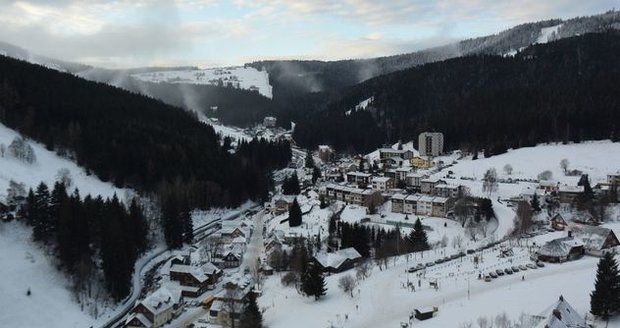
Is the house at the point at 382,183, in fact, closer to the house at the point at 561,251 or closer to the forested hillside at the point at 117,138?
the forested hillside at the point at 117,138

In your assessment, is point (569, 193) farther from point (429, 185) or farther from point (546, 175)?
point (429, 185)

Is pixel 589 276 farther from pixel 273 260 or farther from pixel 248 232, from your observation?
pixel 248 232

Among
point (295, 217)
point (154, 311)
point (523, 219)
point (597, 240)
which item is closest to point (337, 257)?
point (295, 217)

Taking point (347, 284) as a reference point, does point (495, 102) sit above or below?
above

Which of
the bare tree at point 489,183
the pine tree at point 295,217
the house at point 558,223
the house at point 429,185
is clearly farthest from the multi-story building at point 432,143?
the house at point 558,223

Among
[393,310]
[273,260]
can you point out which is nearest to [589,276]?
[393,310]

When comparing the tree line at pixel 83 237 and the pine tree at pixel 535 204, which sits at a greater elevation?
the tree line at pixel 83 237
